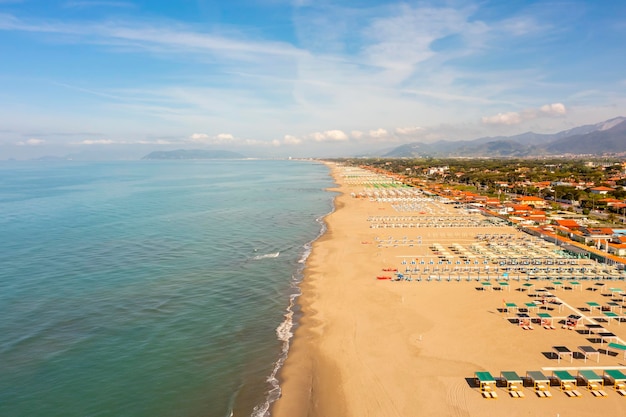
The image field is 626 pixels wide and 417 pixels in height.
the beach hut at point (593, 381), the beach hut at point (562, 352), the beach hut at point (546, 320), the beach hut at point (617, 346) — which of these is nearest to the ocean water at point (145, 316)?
the beach hut at point (593, 381)

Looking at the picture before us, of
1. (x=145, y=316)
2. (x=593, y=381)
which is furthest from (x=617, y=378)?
(x=145, y=316)

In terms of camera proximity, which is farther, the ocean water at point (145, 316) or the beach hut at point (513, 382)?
the ocean water at point (145, 316)

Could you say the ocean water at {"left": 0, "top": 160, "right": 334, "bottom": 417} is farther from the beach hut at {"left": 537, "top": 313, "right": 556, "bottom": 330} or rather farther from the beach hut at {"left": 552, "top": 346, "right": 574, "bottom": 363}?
the beach hut at {"left": 537, "top": 313, "right": 556, "bottom": 330}

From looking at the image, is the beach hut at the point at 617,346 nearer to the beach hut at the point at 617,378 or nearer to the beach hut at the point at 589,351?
the beach hut at the point at 589,351

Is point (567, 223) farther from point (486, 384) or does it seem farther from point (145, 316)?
→ point (145, 316)

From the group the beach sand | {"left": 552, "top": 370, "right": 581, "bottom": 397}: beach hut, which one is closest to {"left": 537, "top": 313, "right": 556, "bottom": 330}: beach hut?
the beach sand
